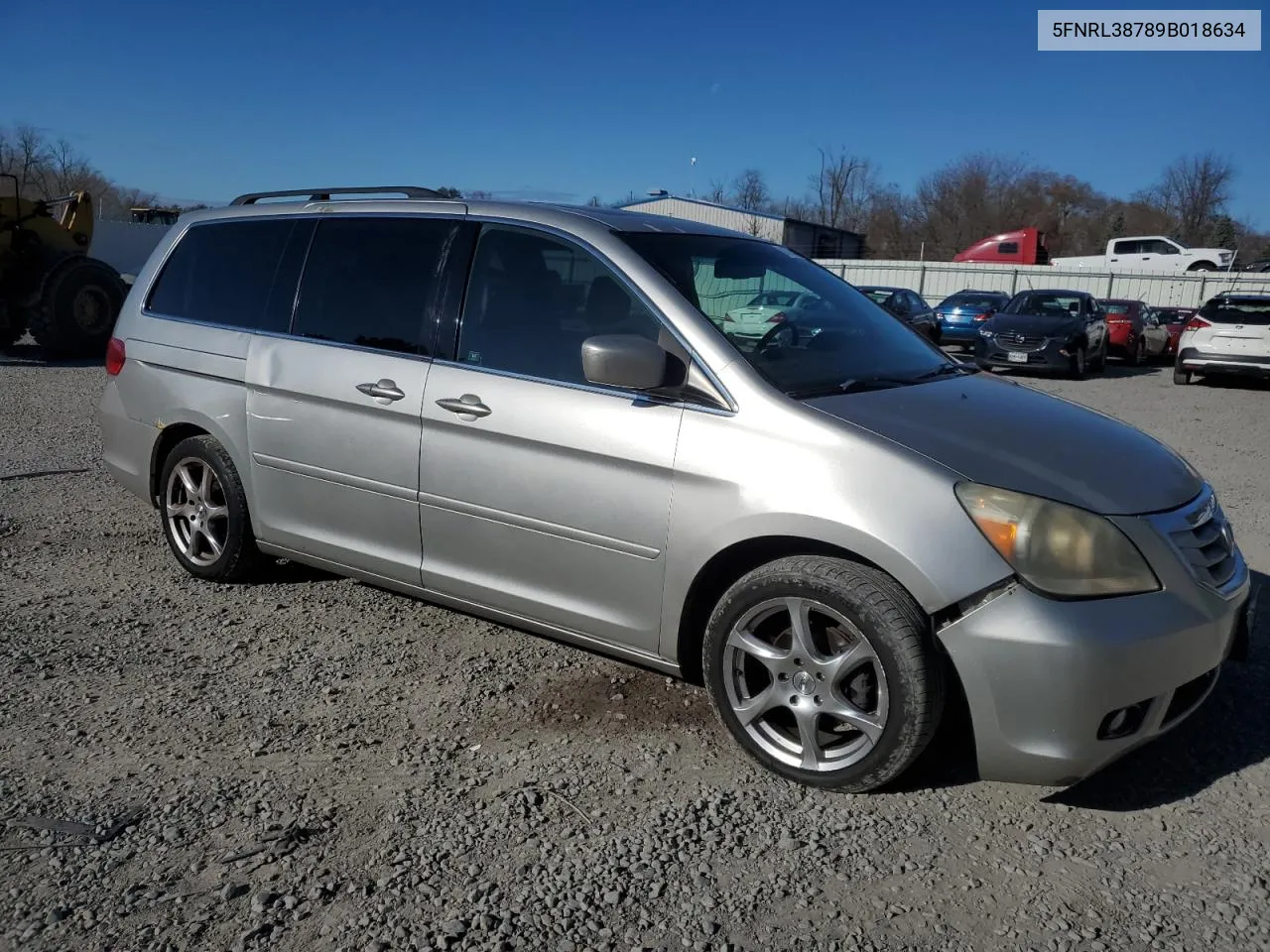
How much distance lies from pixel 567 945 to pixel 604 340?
182 cm

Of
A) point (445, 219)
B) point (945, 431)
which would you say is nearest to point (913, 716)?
point (945, 431)

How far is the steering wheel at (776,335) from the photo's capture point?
140 inches

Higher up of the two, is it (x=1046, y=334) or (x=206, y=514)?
(x=1046, y=334)

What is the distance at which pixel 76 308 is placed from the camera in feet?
46.2

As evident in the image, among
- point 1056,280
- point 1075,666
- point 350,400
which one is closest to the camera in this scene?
point 1075,666

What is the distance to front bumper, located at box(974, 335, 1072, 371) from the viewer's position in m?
18.1

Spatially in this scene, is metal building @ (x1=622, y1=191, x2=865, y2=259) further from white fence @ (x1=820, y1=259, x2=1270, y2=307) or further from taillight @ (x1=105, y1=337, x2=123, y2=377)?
taillight @ (x1=105, y1=337, x2=123, y2=377)

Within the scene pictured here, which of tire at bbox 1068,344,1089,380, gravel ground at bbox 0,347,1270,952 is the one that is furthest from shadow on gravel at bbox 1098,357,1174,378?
gravel ground at bbox 0,347,1270,952

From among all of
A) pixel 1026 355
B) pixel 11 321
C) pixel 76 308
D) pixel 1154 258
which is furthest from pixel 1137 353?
pixel 11 321

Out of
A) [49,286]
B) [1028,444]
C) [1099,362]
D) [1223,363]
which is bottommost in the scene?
[1099,362]

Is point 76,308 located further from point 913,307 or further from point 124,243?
point 124,243

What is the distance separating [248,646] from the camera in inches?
168

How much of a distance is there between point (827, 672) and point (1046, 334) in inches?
665

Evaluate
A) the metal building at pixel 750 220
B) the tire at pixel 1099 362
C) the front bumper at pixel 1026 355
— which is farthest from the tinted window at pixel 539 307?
the metal building at pixel 750 220
